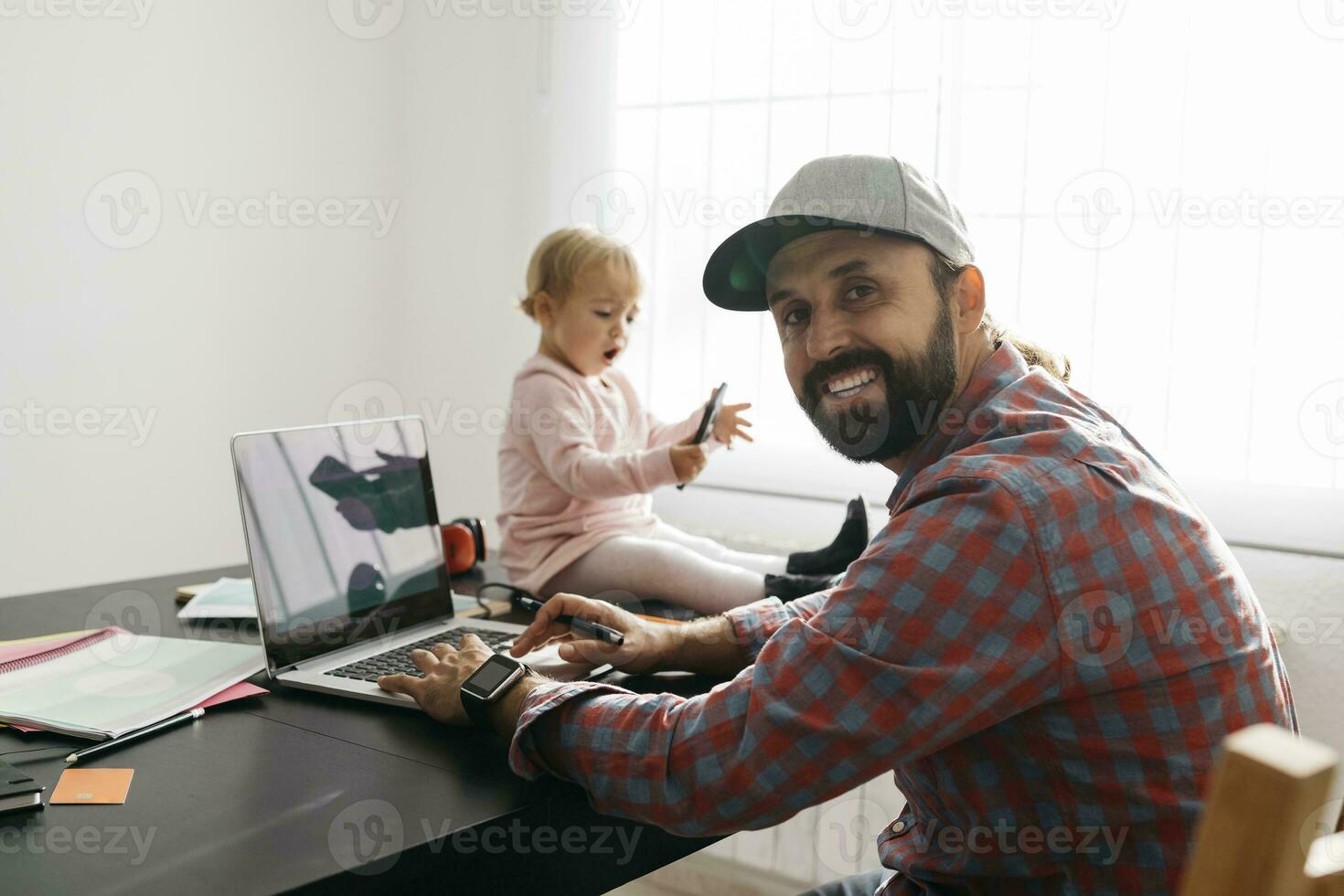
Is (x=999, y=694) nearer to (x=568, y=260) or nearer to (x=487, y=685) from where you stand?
(x=487, y=685)

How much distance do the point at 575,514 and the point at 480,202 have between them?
1.55 metres

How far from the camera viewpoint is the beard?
3.80ft

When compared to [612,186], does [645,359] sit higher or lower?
lower

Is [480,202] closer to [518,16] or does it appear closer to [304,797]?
[518,16]

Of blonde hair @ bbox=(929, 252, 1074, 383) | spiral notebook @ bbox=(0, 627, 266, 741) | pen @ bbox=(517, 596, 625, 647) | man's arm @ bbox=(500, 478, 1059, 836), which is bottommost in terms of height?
spiral notebook @ bbox=(0, 627, 266, 741)

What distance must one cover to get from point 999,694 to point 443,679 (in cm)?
58

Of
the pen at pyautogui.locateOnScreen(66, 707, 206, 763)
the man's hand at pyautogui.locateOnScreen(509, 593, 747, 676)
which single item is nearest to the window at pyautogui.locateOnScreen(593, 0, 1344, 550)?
the man's hand at pyautogui.locateOnScreen(509, 593, 747, 676)

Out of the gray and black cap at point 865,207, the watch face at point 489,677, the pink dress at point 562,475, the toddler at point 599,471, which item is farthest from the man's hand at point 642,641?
the pink dress at point 562,475

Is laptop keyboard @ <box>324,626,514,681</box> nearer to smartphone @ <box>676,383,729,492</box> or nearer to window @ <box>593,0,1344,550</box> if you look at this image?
smartphone @ <box>676,383,729,492</box>

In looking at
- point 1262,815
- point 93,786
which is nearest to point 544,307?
point 93,786

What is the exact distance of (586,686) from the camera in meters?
1.06

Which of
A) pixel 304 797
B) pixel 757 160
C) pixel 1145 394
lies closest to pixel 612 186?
pixel 757 160

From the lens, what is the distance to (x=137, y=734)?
1038mm

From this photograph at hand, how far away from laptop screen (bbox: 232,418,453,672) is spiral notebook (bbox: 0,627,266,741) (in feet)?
0.28
